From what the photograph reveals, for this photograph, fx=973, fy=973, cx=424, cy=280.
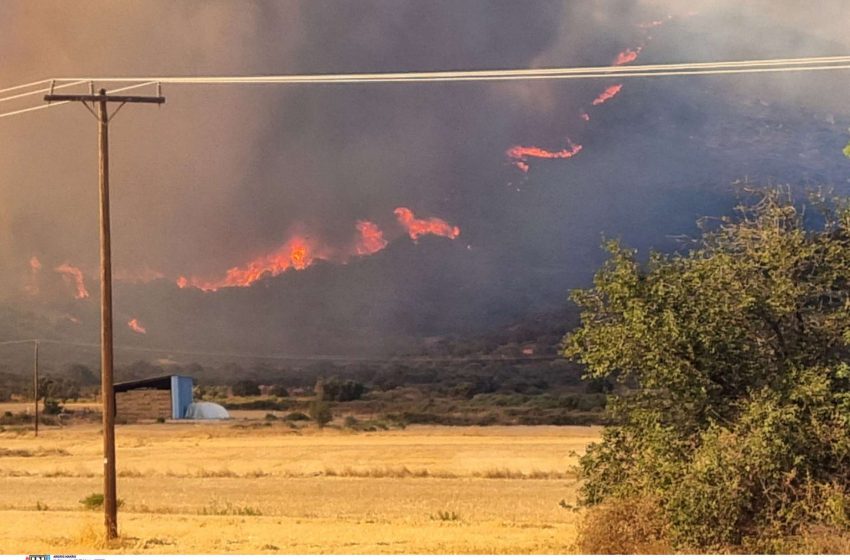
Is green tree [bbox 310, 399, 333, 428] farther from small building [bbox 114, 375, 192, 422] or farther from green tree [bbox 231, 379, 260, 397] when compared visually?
small building [bbox 114, 375, 192, 422]

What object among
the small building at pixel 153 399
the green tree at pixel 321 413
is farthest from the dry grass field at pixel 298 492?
the green tree at pixel 321 413

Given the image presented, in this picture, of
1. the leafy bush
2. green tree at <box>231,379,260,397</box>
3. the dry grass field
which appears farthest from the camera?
green tree at <box>231,379,260,397</box>

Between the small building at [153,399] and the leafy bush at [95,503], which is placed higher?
the small building at [153,399]

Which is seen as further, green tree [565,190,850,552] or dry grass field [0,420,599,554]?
dry grass field [0,420,599,554]

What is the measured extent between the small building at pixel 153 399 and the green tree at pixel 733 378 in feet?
289

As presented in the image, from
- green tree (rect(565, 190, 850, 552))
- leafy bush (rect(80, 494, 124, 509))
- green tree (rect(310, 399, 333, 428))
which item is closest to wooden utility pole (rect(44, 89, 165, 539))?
leafy bush (rect(80, 494, 124, 509))

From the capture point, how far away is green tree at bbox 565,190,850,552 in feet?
63.3

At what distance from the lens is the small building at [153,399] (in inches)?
4063

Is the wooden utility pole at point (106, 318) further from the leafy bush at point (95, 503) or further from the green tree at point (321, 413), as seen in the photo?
the green tree at point (321, 413)

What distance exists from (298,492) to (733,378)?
2917 centimetres

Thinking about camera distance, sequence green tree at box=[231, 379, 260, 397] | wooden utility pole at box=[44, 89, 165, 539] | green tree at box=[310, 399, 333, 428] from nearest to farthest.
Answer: wooden utility pole at box=[44, 89, 165, 539], green tree at box=[310, 399, 333, 428], green tree at box=[231, 379, 260, 397]

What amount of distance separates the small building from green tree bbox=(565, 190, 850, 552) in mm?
88089

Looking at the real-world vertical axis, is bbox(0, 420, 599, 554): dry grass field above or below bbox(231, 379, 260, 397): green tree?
below

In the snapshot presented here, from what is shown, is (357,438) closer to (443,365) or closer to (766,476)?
(443,365)
